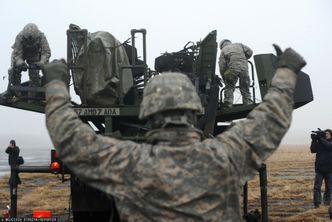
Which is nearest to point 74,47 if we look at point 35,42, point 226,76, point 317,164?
point 35,42

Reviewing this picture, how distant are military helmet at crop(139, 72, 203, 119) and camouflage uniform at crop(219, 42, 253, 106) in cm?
547

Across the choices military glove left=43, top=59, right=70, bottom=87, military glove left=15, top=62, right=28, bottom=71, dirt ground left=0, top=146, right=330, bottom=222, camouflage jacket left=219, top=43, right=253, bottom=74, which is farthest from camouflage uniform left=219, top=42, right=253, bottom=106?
military glove left=43, top=59, right=70, bottom=87

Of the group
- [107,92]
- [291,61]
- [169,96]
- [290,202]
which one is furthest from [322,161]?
[169,96]

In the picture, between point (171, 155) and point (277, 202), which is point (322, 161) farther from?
point (171, 155)

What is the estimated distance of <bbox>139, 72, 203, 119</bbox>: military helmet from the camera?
8.24 ft

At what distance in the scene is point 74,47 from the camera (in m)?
7.11

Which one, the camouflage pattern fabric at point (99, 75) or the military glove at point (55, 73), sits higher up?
the camouflage pattern fabric at point (99, 75)

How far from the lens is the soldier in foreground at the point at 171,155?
2.46 metres

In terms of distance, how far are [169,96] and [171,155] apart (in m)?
0.26

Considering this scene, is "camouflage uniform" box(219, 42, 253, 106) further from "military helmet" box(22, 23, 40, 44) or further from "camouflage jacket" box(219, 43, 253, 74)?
"military helmet" box(22, 23, 40, 44)

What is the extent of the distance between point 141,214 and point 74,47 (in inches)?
193

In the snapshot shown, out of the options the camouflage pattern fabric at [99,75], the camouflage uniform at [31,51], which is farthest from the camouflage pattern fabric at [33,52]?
the camouflage pattern fabric at [99,75]

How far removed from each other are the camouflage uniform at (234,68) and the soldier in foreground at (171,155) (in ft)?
17.8

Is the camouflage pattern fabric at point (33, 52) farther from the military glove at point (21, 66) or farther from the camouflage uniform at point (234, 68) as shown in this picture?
the camouflage uniform at point (234, 68)
